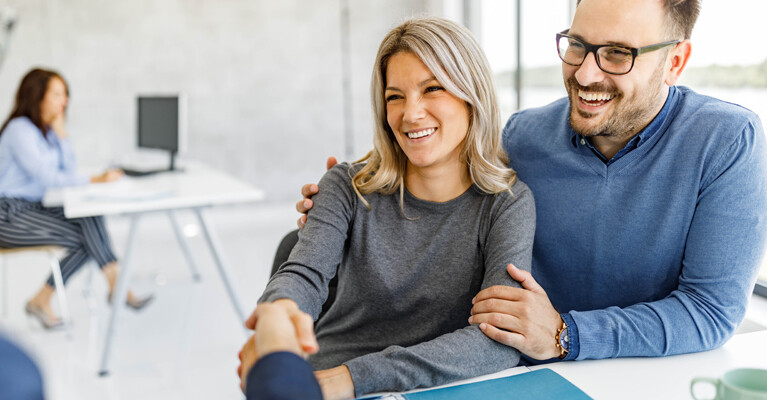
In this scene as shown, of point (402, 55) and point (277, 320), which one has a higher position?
point (402, 55)

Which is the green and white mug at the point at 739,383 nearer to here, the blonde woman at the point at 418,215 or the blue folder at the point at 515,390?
the blue folder at the point at 515,390

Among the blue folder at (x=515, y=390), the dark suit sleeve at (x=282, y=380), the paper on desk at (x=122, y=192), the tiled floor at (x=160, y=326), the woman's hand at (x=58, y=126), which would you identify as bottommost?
the tiled floor at (x=160, y=326)

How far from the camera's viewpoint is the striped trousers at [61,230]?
3289 millimetres

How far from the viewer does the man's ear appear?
1.37m

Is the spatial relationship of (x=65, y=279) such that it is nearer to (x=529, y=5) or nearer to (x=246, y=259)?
(x=246, y=259)

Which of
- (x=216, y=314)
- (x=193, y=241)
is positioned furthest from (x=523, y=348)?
(x=193, y=241)

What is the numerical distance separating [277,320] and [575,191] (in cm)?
79

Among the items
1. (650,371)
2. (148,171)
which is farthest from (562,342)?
(148,171)

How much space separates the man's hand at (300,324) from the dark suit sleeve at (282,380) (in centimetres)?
20

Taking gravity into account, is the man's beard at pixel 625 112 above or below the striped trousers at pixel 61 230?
above

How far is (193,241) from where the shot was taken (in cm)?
491

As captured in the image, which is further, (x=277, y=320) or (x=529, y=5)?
(x=529, y=5)

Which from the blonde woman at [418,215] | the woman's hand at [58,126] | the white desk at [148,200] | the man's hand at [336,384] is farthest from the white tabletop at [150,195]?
the man's hand at [336,384]

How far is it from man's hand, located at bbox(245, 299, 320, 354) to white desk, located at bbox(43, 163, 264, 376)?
73.6 inches
